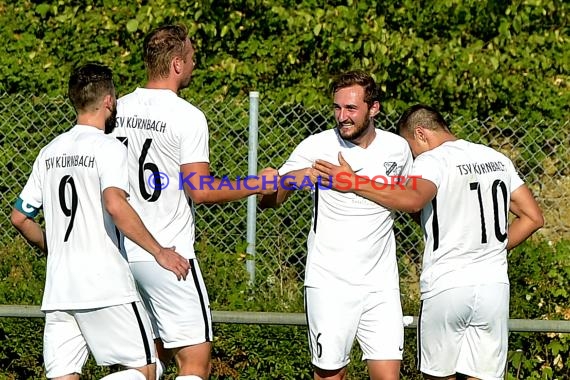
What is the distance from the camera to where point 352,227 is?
22.1 feet

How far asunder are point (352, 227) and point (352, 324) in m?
0.56

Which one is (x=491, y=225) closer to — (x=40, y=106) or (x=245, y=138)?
(x=245, y=138)

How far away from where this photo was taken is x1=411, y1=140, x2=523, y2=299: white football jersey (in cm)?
667

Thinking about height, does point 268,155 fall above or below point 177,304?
above

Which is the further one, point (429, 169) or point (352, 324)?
point (352, 324)

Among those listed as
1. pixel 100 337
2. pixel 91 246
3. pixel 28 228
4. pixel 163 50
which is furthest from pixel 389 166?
pixel 28 228

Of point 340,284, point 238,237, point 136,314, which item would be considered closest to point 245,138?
point 238,237

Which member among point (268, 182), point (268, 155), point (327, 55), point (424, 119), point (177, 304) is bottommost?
point (177, 304)

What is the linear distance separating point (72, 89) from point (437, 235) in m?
2.23

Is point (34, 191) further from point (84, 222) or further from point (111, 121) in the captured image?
point (111, 121)

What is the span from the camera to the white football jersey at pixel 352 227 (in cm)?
675

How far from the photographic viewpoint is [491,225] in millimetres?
6738

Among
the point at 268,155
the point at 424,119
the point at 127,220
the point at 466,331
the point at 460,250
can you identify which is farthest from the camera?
the point at 268,155

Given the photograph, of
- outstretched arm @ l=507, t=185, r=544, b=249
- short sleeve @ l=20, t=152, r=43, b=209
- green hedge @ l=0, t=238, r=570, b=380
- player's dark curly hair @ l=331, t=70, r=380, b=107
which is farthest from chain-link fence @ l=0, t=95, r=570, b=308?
short sleeve @ l=20, t=152, r=43, b=209
